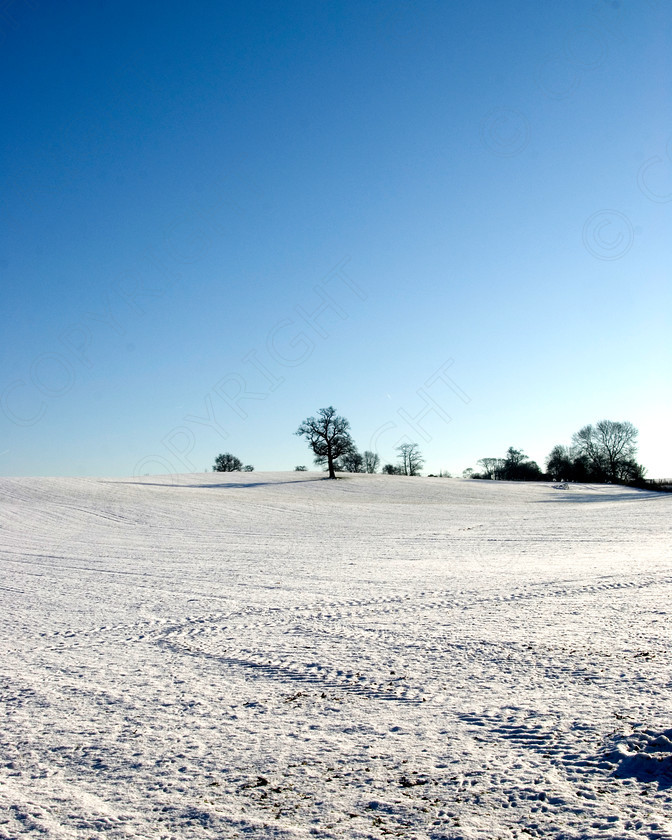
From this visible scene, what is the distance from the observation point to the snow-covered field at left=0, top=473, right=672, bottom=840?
3.53 metres

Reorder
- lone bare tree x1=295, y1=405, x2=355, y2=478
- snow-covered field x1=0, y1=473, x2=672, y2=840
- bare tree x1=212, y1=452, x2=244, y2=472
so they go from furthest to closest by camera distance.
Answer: bare tree x1=212, y1=452, x2=244, y2=472 → lone bare tree x1=295, y1=405, x2=355, y2=478 → snow-covered field x1=0, y1=473, x2=672, y2=840

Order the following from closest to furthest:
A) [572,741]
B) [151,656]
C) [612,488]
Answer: [572,741] → [151,656] → [612,488]

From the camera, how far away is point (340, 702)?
17.2 ft

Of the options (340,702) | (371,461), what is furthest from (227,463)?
(340,702)

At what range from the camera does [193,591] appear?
11406mm

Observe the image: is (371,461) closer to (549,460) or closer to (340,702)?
(549,460)

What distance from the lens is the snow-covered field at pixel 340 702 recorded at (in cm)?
353

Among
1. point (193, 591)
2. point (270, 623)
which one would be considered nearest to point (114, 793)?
point (270, 623)

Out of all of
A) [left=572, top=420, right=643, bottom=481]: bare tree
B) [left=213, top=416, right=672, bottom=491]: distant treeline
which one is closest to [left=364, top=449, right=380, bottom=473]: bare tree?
[left=213, top=416, right=672, bottom=491]: distant treeline

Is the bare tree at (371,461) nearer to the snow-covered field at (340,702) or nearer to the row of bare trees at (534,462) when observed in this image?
the row of bare trees at (534,462)

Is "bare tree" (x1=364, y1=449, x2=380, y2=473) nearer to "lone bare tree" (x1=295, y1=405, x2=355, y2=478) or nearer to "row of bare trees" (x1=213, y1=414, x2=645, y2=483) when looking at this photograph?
"row of bare trees" (x1=213, y1=414, x2=645, y2=483)

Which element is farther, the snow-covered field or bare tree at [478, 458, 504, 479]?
bare tree at [478, 458, 504, 479]

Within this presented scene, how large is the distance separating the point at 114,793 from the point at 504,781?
259 centimetres

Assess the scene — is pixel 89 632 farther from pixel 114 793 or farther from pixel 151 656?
pixel 114 793
